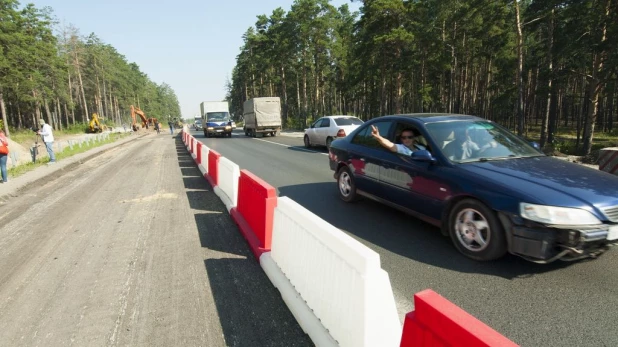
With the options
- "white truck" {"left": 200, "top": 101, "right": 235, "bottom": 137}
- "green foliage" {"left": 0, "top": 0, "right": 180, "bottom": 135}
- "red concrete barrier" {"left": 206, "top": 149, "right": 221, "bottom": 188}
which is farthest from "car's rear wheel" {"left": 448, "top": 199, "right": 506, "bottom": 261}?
"green foliage" {"left": 0, "top": 0, "right": 180, "bottom": 135}

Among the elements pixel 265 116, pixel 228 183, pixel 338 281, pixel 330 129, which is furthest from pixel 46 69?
pixel 338 281

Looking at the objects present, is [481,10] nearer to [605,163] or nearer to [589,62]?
[589,62]

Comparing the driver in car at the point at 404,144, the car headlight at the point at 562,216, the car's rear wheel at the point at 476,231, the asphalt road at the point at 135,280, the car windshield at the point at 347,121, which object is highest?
the car windshield at the point at 347,121

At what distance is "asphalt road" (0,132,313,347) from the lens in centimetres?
274

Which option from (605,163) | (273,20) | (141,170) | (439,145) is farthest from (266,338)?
(273,20)

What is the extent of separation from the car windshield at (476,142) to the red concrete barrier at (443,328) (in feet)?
9.86

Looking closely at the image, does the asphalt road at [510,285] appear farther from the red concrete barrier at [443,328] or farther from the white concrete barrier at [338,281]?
the red concrete barrier at [443,328]

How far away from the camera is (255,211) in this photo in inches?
174

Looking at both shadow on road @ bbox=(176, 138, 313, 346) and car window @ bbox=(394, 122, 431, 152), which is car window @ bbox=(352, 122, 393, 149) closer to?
car window @ bbox=(394, 122, 431, 152)

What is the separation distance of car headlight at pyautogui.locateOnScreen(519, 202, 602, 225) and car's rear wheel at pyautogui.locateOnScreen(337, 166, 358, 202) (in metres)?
3.12

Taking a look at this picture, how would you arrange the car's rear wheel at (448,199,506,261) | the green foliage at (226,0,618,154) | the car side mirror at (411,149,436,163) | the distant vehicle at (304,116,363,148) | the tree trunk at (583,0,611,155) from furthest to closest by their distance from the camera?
the green foliage at (226,0,618,154)
the tree trunk at (583,0,611,155)
the distant vehicle at (304,116,363,148)
the car side mirror at (411,149,436,163)
the car's rear wheel at (448,199,506,261)

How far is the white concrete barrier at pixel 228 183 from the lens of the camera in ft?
19.1

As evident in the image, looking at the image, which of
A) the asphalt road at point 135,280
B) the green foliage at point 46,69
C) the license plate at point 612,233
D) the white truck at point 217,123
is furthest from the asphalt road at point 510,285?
the green foliage at point 46,69

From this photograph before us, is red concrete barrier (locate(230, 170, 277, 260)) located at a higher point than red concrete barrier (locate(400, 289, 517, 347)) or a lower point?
lower
